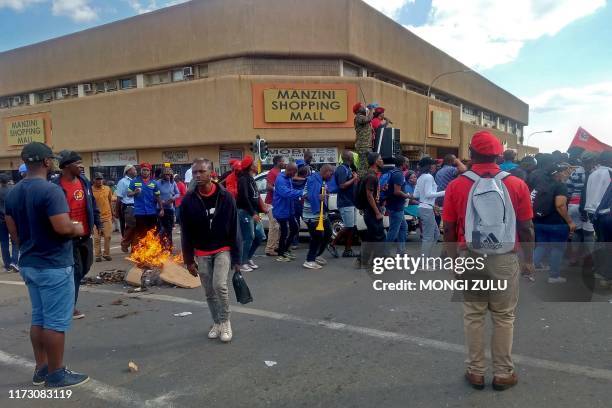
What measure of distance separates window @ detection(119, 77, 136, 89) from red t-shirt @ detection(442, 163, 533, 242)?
26.1 meters

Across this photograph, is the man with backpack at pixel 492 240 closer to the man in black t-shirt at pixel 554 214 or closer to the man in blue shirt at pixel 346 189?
the man in black t-shirt at pixel 554 214

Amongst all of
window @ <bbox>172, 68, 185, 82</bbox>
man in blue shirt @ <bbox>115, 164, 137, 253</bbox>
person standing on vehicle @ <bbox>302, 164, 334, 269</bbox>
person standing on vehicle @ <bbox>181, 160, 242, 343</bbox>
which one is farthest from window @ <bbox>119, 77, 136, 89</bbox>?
person standing on vehicle @ <bbox>181, 160, 242, 343</bbox>

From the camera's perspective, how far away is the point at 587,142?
9.73 meters

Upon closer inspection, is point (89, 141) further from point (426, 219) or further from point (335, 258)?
point (426, 219)

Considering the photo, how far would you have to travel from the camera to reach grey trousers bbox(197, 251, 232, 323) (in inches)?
178

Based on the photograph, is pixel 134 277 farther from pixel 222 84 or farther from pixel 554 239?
pixel 222 84

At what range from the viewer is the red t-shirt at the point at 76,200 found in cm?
516

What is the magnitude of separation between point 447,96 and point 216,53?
20.6 meters

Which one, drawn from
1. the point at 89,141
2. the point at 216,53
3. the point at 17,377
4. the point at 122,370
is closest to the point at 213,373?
the point at 122,370

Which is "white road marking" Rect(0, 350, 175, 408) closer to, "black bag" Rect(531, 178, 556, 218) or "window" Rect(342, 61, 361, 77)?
"black bag" Rect(531, 178, 556, 218)

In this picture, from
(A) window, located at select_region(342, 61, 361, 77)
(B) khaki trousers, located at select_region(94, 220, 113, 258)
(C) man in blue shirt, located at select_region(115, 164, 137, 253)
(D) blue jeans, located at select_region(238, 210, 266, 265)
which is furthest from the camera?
(A) window, located at select_region(342, 61, 361, 77)

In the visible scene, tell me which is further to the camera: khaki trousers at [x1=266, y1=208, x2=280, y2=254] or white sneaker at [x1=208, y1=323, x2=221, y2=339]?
khaki trousers at [x1=266, y1=208, x2=280, y2=254]

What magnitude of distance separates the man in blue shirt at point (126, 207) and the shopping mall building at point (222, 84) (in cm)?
1209

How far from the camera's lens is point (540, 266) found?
294 inches
